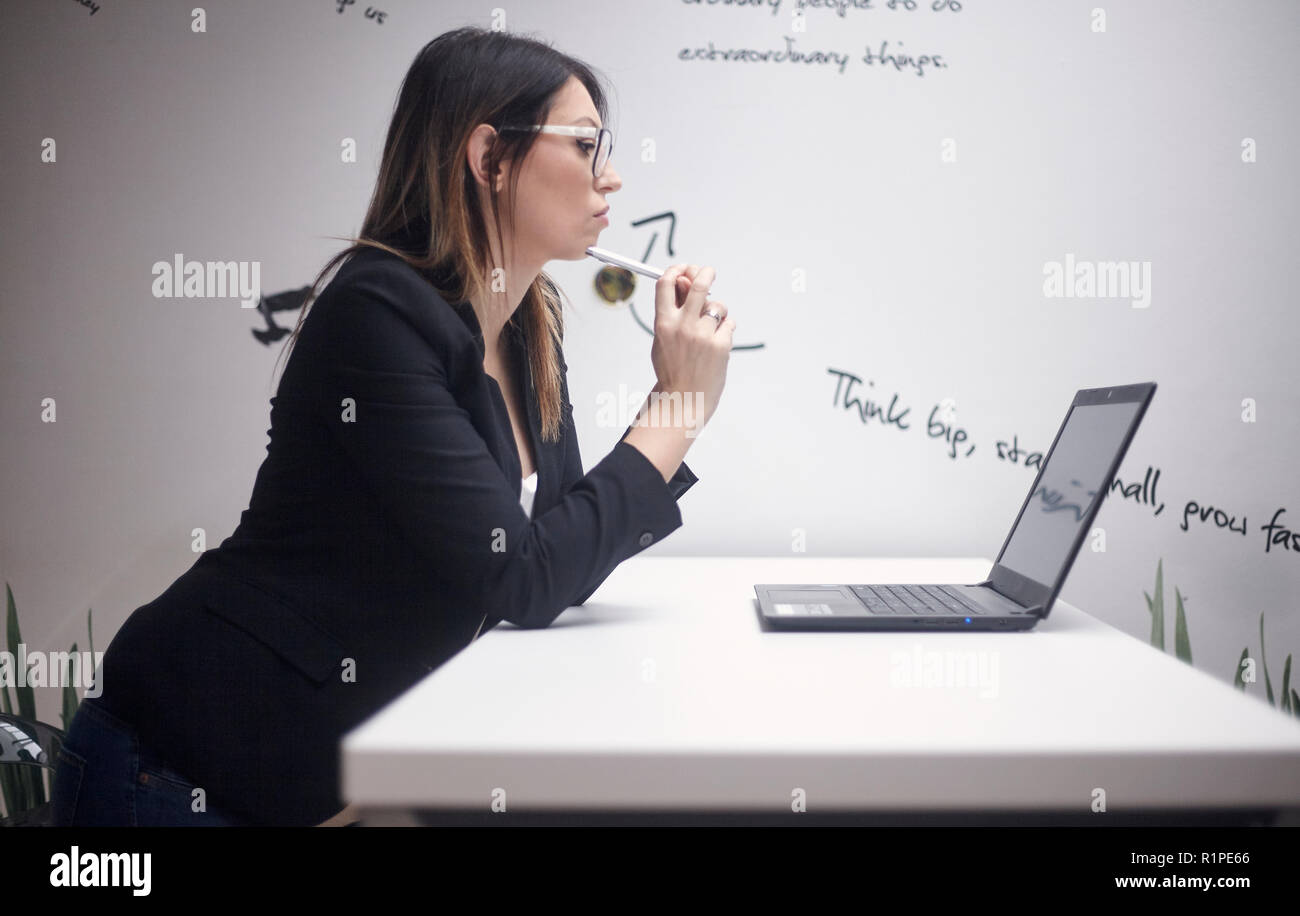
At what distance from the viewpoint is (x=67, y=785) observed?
0.81 meters

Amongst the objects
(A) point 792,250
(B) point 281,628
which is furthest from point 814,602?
(A) point 792,250

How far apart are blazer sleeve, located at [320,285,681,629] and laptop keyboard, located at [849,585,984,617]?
0.22 m

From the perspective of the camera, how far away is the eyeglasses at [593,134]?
1.00 metres

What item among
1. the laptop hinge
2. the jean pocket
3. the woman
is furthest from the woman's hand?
the jean pocket

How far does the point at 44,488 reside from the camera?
1500 millimetres

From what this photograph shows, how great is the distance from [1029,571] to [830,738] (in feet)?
1.65

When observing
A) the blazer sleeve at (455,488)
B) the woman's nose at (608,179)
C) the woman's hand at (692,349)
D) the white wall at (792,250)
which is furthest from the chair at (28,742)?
the woman's nose at (608,179)

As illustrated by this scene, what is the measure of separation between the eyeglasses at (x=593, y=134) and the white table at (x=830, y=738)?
0.59m

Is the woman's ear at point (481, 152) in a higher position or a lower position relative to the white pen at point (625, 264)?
higher

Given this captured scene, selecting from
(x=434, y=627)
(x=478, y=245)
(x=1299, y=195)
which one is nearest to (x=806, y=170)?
(x=478, y=245)

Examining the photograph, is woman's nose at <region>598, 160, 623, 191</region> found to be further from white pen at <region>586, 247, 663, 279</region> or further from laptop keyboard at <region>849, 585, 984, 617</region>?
laptop keyboard at <region>849, 585, 984, 617</region>

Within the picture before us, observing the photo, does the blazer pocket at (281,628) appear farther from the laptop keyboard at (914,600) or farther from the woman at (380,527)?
the laptop keyboard at (914,600)

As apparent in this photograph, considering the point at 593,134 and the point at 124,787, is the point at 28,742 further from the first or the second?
the point at 593,134

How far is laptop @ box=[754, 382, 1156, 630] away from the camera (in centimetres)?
82
